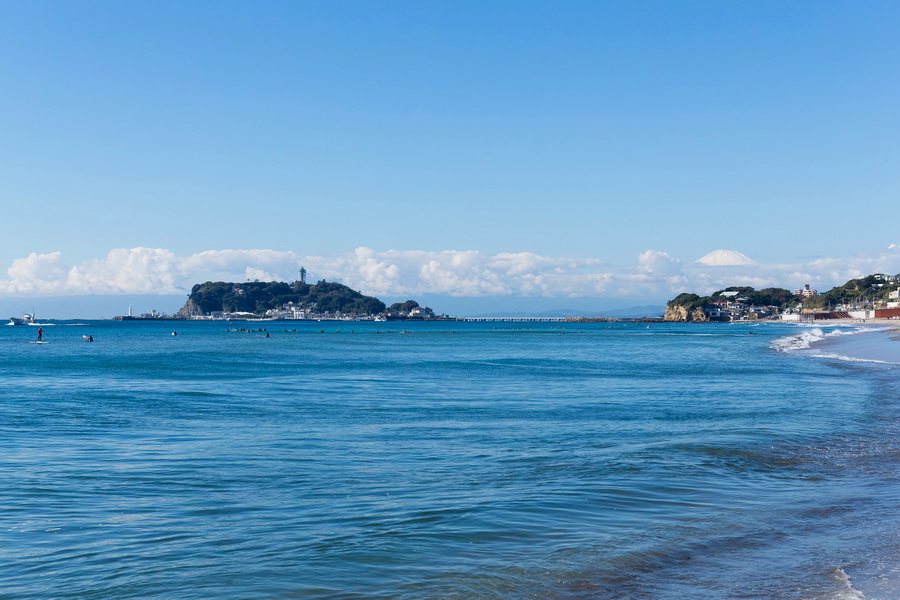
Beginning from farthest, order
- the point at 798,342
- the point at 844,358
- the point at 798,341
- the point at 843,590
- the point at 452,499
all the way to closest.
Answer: the point at 798,341 < the point at 798,342 < the point at 844,358 < the point at 452,499 < the point at 843,590

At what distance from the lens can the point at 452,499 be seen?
39.5 feet

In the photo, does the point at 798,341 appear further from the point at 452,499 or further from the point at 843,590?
the point at 843,590

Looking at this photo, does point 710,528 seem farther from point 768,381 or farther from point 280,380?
point 280,380

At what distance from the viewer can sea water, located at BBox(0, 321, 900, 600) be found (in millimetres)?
8453

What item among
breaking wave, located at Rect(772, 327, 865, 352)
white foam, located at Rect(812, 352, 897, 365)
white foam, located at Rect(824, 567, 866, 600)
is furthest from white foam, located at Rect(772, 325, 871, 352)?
white foam, located at Rect(824, 567, 866, 600)

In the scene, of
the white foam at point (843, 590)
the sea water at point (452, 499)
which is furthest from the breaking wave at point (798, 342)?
the white foam at point (843, 590)

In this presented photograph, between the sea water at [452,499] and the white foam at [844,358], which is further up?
the white foam at [844,358]

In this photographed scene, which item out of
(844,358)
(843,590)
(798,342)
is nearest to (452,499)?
(843,590)

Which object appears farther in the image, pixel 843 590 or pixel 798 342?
pixel 798 342

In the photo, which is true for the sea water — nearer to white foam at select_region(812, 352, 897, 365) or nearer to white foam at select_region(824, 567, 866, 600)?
white foam at select_region(824, 567, 866, 600)

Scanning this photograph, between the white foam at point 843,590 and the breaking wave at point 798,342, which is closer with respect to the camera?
the white foam at point 843,590

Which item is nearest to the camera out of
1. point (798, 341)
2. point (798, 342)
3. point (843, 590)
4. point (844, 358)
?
point (843, 590)

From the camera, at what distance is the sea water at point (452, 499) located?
8.45 m

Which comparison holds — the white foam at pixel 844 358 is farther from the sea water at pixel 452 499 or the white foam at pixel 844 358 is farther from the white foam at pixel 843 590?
the white foam at pixel 843 590
